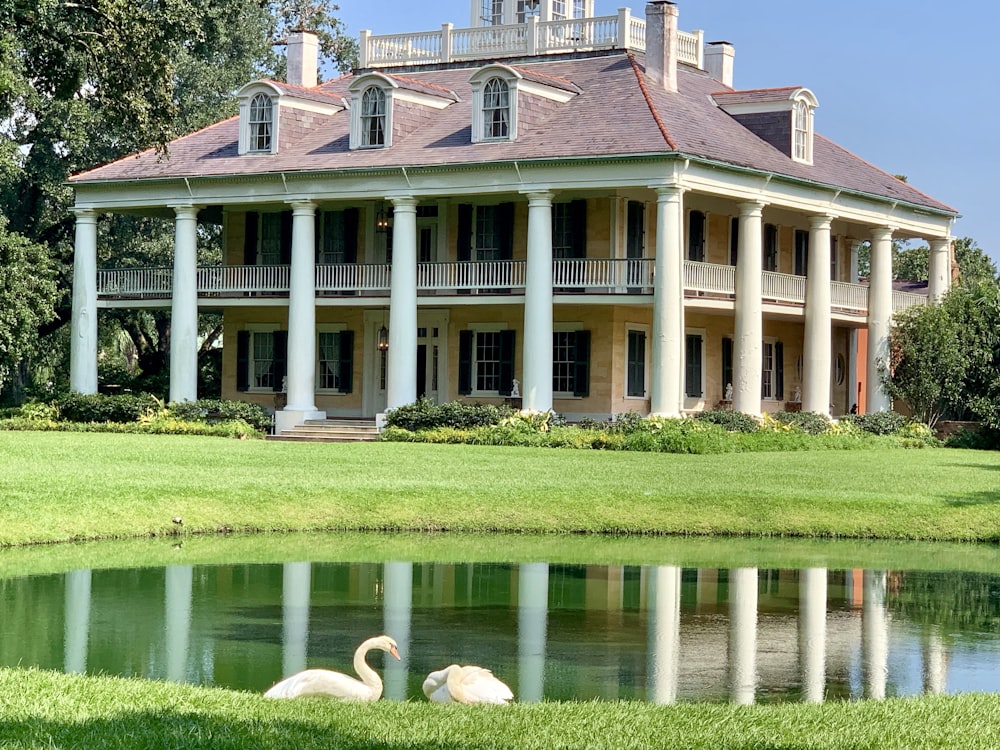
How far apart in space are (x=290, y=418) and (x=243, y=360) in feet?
18.5

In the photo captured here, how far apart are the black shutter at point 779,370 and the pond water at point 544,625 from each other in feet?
80.6

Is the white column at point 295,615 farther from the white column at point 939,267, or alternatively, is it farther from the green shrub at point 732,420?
the white column at point 939,267

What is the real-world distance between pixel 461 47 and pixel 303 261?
8.54 meters

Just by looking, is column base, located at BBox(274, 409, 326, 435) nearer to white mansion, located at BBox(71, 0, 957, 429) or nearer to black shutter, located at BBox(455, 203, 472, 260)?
white mansion, located at BBox(71, 0, 957, 429)

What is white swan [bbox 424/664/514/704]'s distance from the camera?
11.5m

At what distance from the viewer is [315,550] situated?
2184 cm

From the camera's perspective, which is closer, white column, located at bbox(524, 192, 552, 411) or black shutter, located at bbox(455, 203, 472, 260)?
white column, located at bbox(524, 192, 552, 411)

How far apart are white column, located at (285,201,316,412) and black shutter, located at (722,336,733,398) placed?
35.8 feet

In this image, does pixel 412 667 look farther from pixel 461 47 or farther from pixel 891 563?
pixel 461 47

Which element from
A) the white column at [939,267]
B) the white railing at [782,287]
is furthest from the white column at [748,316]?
the white column at [939,267]

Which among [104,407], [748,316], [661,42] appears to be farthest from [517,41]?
[104,407]

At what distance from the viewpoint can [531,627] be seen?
53.9ft

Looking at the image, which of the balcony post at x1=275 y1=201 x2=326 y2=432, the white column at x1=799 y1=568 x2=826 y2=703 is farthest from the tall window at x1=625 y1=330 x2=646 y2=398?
the white column at x1=799 y1=568 x2=826 y2=703

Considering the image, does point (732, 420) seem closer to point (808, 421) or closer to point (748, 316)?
point (808, 421)
